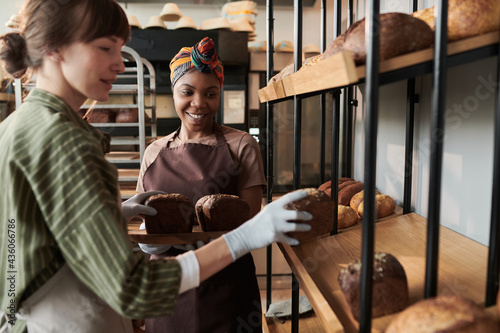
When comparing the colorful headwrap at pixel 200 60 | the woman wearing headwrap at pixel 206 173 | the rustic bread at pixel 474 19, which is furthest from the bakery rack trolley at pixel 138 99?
the rustic bread at pixel 474 19

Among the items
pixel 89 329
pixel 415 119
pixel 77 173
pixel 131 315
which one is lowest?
pixel 89 329

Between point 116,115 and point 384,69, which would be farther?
point 116,115

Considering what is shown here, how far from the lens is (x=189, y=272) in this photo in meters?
0.87

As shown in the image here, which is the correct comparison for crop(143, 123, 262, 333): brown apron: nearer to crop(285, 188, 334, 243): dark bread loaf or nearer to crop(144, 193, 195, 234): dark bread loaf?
crop(144, 193, 195, 234): dark bread loaf

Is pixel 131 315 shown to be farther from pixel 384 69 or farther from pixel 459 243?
pixel 459 243

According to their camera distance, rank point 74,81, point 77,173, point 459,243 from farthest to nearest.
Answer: point 459,243
point 74,81
point 77,173

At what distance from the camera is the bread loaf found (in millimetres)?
759

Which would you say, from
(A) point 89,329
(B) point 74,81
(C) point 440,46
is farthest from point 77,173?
(C) point 440,46

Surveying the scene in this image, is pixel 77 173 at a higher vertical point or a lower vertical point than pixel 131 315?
higher

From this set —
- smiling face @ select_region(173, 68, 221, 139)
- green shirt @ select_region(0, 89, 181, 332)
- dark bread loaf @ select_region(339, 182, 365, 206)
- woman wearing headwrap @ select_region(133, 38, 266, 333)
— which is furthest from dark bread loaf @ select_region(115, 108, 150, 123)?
green shirt @ select_region(0, 89, 181, 332)

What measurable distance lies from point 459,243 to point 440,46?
72 centimetres

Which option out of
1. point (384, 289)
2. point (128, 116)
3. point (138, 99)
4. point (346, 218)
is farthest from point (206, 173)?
point (128, 116)

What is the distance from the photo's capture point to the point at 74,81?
3.04ft

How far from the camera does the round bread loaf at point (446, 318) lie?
2.02ft
